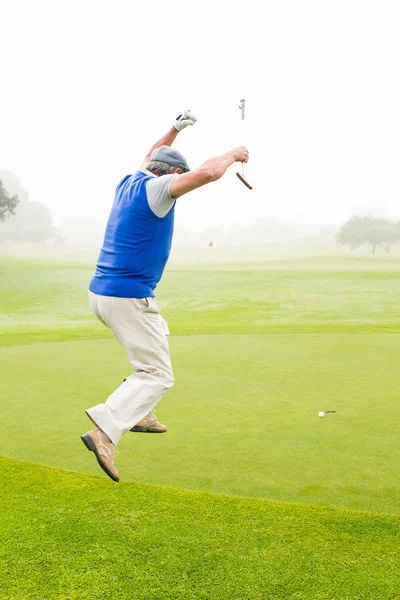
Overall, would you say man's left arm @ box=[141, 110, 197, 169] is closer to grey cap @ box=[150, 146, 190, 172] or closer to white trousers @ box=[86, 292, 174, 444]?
grey cap @ box=[150, 146, 190, 172]

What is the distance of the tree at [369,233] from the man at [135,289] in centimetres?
4740

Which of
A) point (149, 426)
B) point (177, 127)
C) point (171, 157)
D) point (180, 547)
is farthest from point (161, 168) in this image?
point (180, 547)

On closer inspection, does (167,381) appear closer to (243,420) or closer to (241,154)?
(241,154)

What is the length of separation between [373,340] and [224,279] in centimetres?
1684

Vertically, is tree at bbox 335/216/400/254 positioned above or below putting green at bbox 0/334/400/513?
below

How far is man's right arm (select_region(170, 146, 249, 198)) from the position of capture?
3.37 meters

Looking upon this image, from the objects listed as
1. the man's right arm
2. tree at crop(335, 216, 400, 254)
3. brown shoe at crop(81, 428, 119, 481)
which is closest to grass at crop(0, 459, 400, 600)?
brown shoe at crop(81, 428, 119, 481)

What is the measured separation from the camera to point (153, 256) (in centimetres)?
386

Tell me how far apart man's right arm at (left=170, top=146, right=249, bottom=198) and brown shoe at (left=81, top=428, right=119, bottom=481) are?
132 centimetres

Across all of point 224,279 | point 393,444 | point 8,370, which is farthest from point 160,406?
point 224,279

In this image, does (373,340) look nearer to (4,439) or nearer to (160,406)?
(160,406)

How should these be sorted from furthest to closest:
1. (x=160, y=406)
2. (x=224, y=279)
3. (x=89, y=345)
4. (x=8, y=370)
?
(x=224, y=279) → (x=89, y=345) → (x=8, y=370) → (x=160, y=406)

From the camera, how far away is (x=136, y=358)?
3971mm

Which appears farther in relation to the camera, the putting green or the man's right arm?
the putting green
